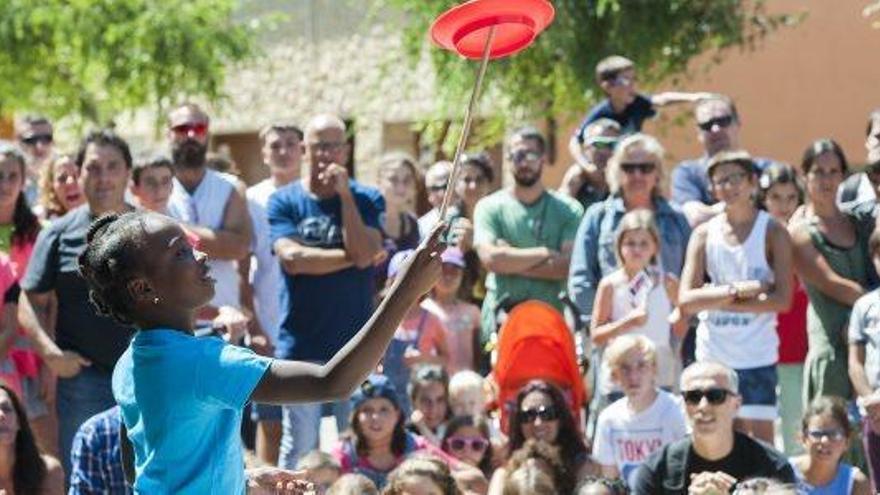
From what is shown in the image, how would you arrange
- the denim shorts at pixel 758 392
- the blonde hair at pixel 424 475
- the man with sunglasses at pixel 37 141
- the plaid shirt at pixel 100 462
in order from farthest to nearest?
1. the man with sunglasses at pixel 37 141
2. the denim shorts at pixel 758 392
3. the blonde hair at pixel 424 475
4. the plaid shirt at pixel 100 462

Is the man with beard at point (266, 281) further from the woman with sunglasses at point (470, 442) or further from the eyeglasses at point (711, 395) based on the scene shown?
the eyeglasses at point (711, 395)

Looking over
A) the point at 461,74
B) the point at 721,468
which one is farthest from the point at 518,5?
the point at 461,74

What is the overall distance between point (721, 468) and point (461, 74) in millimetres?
8199

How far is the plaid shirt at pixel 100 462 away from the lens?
23.5 ft

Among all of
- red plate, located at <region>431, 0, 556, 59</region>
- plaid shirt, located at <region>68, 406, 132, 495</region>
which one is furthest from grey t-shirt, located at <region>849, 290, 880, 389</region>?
red plate, located at <region>431, 0, 556, 59</region>

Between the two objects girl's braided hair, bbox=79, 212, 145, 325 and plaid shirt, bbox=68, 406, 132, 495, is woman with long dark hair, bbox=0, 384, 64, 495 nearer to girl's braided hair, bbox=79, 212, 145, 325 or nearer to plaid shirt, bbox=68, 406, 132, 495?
plaid shirt, bbox=68, 406, 132, 495

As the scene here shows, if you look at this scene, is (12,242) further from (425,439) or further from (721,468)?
(721,468)

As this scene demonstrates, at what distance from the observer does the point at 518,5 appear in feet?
16.0

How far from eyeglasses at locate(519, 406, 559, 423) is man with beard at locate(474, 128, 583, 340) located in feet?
3.70

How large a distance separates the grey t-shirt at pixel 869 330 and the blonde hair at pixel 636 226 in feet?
3.08

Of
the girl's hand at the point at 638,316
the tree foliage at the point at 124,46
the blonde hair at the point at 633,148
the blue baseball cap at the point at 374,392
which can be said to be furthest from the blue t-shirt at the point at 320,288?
the tree foliage at the point at 124,46

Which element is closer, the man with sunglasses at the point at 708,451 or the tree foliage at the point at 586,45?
the man with sunglasses at the point at 708,451

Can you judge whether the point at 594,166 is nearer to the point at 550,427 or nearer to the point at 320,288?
the point at 320,288

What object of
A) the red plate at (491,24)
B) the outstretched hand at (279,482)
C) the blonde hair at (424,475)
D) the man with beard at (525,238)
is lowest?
the blonde hair at (424,475)
